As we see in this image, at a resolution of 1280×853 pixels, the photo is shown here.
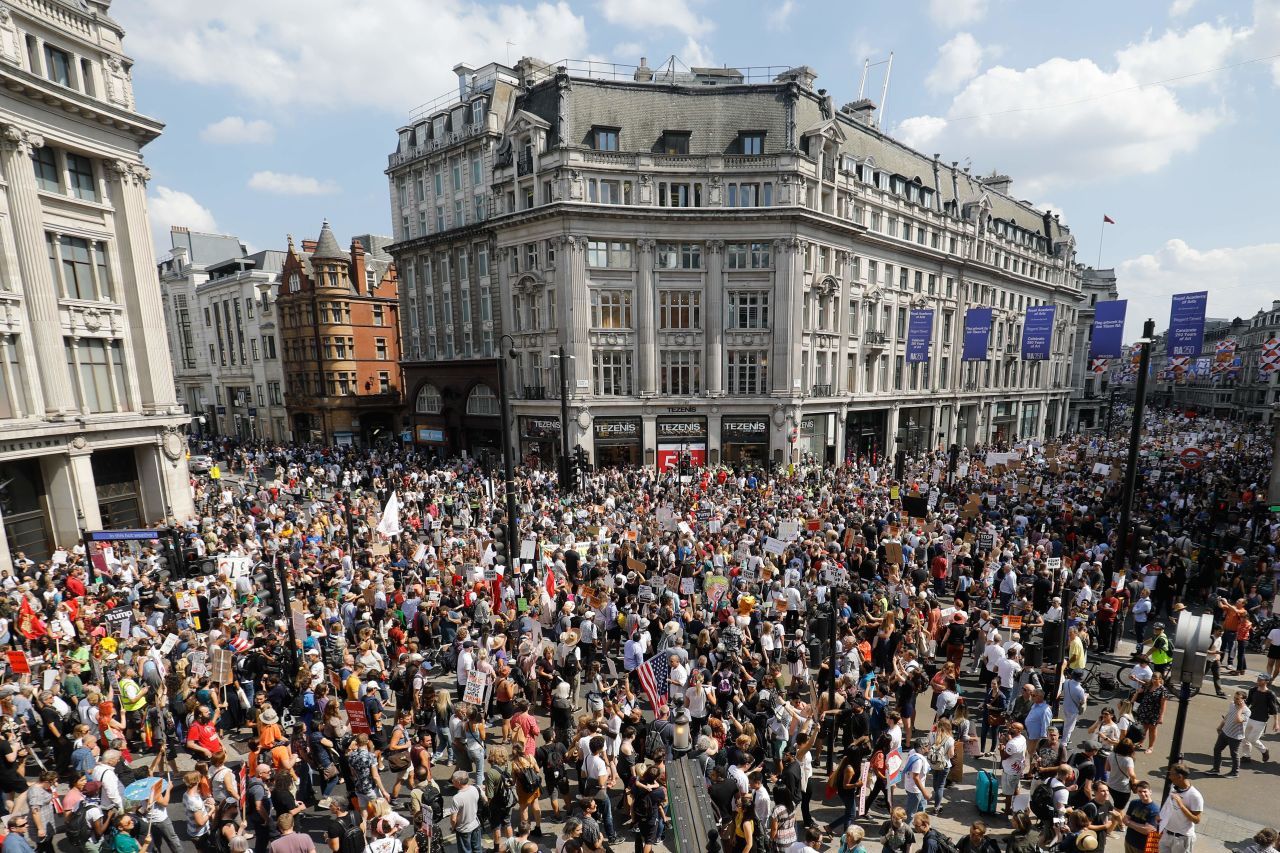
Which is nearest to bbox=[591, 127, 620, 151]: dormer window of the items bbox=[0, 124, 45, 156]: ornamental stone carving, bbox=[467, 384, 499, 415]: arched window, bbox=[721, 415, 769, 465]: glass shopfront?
bbox=[467, 384, 499, 415]: arched window

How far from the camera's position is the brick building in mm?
51562

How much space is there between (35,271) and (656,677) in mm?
28366

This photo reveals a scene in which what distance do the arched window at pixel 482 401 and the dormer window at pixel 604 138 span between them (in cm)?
1743

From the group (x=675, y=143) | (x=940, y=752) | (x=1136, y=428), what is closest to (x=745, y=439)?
(x=675, y=143)

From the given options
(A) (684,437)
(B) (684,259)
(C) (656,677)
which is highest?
(B) (684,259)

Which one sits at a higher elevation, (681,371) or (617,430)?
(681,371)

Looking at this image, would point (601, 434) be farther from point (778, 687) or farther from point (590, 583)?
point (778, 687)

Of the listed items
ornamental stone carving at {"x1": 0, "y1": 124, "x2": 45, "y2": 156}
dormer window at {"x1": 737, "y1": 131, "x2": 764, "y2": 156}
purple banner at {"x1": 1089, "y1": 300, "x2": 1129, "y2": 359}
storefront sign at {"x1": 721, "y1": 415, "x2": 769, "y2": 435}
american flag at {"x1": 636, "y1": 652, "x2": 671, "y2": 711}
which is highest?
dormer window at {"x1": 737, "y1": 131, "x2": 764, "y2": 156}

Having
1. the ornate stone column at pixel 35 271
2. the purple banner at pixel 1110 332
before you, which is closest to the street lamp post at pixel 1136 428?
the purple banner at pixel 1110 332

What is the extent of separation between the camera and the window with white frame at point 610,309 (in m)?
37.8

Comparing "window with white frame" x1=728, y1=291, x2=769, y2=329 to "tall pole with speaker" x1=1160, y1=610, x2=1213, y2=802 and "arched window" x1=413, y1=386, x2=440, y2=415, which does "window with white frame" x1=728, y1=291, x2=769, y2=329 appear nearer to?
"arched window" x1=413, y1=386, x2=440, y2=415

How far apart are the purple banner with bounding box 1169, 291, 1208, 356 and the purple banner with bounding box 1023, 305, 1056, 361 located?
40.0ft

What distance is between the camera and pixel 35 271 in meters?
23.4

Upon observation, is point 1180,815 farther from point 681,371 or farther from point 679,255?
point 679,255
